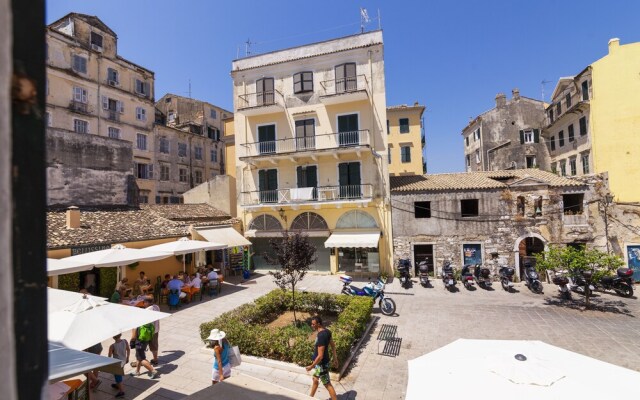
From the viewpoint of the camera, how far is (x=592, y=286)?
14.5 m

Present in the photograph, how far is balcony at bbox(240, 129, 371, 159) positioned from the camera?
20781 millimetres

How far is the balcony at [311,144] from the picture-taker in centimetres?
2078

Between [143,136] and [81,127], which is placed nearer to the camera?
[81,127]

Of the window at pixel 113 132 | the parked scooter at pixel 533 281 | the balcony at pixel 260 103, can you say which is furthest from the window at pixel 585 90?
the window at pixel 113 132

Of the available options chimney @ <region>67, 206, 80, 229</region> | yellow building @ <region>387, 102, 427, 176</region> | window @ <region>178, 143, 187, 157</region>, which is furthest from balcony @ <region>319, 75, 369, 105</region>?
window @ <region>178, 143, 187, 157</region>

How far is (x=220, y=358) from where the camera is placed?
6898mm

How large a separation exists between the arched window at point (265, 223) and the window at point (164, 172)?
15.8 metres

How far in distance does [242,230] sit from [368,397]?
1780 cm

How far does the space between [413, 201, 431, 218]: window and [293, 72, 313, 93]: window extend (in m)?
10.6

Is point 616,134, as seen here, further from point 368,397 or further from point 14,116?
point 14,116

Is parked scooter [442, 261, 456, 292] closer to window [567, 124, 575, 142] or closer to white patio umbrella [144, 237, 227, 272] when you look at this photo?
white patio umbrella [144, 237, 227, 272]

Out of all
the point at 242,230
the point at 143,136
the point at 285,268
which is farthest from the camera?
the point at 143,136

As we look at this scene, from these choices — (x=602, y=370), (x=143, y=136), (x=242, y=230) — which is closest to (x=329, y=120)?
(x=242, y=230)

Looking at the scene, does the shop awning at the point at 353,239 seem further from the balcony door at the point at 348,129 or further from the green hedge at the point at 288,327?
the green hedge at the point at 288,327
